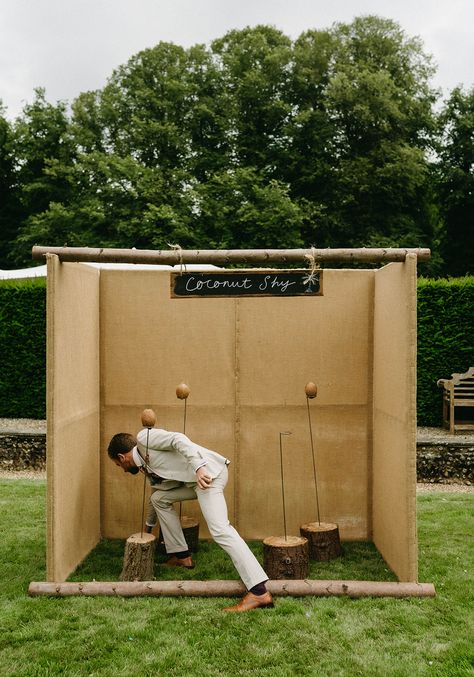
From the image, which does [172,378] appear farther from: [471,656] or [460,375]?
[460,375]

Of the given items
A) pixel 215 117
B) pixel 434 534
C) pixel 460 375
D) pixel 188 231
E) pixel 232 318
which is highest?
pixel 215 117

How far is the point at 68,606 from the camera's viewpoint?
181 inches

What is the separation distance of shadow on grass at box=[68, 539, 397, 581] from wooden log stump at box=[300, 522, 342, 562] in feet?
0.24

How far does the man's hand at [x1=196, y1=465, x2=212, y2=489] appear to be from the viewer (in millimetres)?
4754

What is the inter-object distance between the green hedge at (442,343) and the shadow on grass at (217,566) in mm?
5668

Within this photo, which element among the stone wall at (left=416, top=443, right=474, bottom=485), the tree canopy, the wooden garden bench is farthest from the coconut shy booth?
the tree canopy

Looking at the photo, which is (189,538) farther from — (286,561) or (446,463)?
(446,463)

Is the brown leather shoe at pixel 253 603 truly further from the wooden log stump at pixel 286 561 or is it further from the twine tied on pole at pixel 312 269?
the twine tied on pole at pixel 312 269

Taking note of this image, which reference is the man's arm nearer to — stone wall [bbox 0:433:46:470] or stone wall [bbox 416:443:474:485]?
stone wall [bbox 416:443:474:485]

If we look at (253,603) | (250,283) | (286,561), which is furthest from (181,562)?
(250,283)

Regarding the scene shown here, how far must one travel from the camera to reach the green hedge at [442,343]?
11.3 m

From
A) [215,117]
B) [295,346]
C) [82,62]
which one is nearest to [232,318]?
[295,346]

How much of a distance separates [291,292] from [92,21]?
18648 mm

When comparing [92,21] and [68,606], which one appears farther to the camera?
[92,21]
